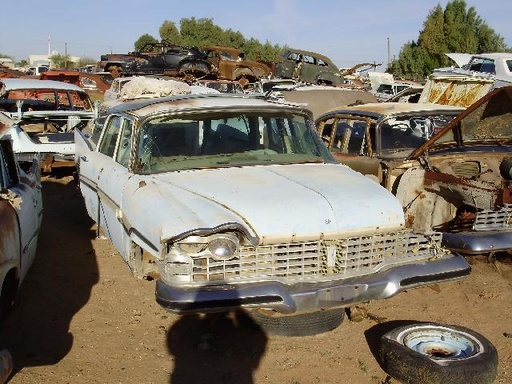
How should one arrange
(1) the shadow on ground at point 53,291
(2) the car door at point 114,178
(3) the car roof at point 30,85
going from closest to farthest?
(1) the shadow on ground at point 53,291
(2) the car door at point 114,178
(3) the car roof at point 30,85

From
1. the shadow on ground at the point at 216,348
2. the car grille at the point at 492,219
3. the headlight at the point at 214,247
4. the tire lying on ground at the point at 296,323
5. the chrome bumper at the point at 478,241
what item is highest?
the headlight at the point at 214,247

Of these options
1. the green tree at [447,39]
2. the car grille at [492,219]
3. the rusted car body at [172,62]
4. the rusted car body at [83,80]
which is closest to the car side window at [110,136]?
the car grille at [492,219]

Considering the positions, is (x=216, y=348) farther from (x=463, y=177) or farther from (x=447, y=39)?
(x=447, y=39)

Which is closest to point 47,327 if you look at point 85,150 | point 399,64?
point 85,150

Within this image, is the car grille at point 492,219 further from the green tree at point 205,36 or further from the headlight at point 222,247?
the green tree at point 205,36

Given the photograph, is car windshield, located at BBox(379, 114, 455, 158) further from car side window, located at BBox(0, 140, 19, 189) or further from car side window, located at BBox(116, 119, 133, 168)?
car side window, located at BBox(0, 140, 19, 189)

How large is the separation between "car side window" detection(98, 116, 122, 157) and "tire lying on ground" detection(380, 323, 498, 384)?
3.07m

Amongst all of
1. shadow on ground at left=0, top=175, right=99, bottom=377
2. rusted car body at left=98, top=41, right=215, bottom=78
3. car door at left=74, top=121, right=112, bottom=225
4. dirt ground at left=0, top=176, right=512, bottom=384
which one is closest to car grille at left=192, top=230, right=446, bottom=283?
dirt ground at left=0, top=176, right=512, bottom=384

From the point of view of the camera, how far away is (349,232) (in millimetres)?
3820

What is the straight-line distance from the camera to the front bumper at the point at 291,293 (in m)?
3.55

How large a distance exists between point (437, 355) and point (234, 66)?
17549 millimetres

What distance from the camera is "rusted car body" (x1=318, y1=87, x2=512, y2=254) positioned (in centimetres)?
524

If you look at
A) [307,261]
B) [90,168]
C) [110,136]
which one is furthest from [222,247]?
[90,168]

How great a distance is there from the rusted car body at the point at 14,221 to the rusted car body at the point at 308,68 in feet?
53.4
